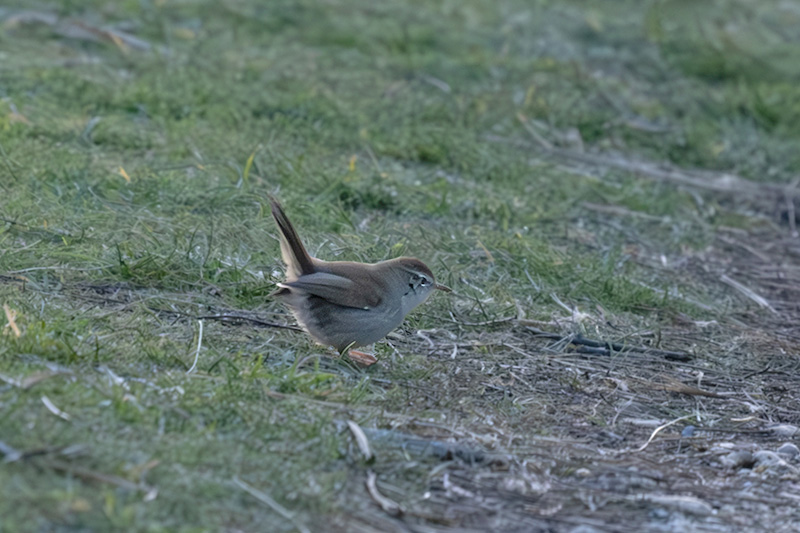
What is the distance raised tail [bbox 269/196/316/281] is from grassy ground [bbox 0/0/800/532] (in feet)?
1.24

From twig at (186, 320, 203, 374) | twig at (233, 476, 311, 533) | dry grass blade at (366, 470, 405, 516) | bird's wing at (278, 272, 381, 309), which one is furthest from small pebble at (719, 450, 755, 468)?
twig at (186, 320, 203, 374)

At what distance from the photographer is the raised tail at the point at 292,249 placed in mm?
4461

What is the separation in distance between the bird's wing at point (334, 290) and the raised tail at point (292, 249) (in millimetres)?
44

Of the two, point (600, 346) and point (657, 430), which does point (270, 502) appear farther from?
point (600, 346)

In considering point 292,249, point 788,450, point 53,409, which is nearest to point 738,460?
point 788,450

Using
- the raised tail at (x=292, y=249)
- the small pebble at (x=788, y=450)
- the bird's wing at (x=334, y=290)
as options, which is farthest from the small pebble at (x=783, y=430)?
the raised tail at (x=292, y=249)

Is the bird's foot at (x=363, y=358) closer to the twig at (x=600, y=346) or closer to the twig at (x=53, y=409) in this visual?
the twig at (x=600, y=346)

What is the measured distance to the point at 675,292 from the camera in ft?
20.5

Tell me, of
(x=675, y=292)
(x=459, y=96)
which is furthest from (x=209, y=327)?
(x=459, y=96)

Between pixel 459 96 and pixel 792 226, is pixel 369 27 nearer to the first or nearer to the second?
pixel 459 96

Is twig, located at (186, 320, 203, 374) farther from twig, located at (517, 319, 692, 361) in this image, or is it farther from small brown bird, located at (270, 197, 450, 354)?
twig, located at (517, 319, 692, 361)

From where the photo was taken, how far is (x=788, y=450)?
169 inches

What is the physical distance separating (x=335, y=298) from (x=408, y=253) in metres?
1.48

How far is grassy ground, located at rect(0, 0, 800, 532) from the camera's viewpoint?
352 cm
